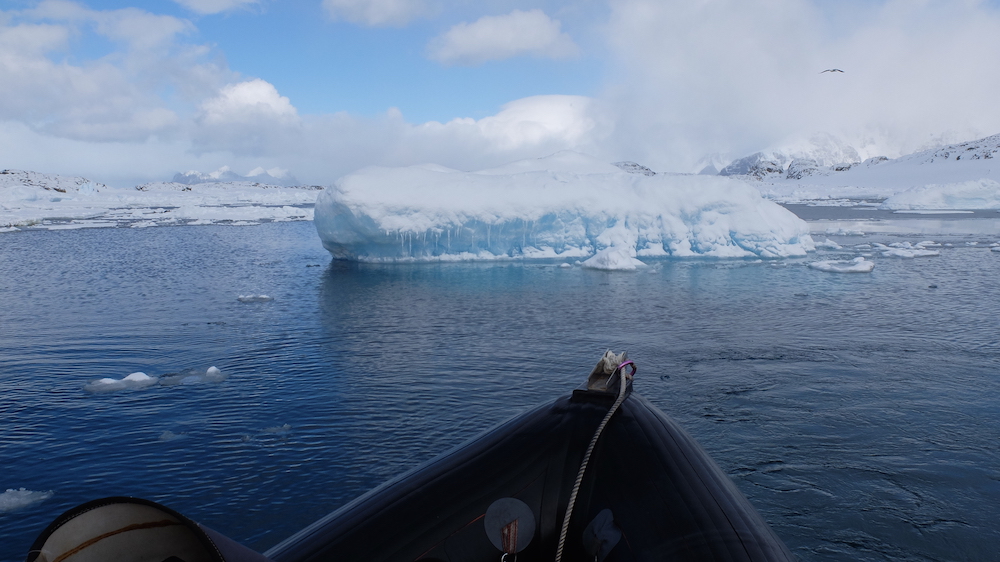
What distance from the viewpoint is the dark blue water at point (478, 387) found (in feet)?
14.6

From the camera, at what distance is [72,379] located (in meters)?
7.03

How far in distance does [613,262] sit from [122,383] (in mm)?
10729

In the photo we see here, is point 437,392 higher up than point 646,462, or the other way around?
A: point 646,462

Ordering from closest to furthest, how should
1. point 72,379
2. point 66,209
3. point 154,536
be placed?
point 154,536, point 72,379, point 66,209

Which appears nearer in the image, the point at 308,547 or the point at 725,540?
the point at 725,540

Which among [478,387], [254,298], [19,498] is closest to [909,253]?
[478,387]

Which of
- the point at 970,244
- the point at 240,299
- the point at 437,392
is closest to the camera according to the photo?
the point at 437,392

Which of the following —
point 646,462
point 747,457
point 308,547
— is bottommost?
point 747,457

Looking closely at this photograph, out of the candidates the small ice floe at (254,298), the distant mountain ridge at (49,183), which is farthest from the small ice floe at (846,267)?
the distant mountain ridge at (49,183)

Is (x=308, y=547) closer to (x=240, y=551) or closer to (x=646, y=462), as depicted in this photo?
(x=240, y=551)

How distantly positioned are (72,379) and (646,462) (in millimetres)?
6603

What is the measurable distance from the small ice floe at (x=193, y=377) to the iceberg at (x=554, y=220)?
8886 mm

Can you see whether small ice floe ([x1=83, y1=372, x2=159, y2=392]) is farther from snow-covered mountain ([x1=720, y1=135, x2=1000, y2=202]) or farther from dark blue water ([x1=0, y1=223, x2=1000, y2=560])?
snow-covered mountain ([x1=720, y1=135, x2=1000, y2=202])

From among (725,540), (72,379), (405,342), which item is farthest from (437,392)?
(725,540)
